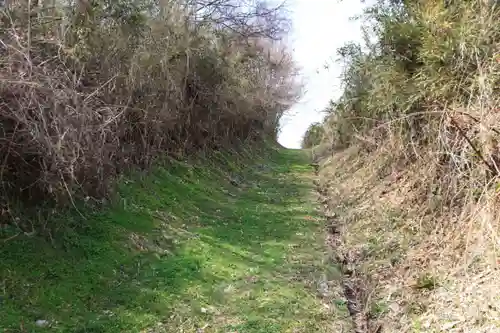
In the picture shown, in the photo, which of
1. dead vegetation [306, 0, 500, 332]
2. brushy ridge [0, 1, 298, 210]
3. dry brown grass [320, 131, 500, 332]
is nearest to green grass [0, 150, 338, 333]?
brushy ridge [0, 1, 298, 210]

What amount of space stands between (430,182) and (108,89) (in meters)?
6.97

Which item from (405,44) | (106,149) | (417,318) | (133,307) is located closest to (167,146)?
(106,149)

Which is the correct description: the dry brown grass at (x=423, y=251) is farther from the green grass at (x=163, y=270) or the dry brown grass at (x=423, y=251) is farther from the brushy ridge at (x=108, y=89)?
the brushy ridge at (x=108, y=89)

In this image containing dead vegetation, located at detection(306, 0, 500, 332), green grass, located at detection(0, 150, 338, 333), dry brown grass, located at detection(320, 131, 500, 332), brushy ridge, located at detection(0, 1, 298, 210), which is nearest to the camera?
dry brown grass, located at detection(320, 131, 500, 332)

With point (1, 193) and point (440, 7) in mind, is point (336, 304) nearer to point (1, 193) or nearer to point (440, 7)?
point (1, 193)

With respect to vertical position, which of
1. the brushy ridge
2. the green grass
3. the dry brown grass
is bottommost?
the green grass

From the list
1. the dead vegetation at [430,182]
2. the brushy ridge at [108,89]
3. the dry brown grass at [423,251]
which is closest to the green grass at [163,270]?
the brushy ridge at [108,89]

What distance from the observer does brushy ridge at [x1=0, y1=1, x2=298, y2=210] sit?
6.50 meters

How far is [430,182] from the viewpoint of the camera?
993 centimetres

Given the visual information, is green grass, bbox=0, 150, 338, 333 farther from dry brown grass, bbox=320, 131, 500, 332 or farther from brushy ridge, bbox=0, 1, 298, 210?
dry brown grass, bbox=320, 131, 500, 332

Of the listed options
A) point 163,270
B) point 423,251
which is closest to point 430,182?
point 423,251

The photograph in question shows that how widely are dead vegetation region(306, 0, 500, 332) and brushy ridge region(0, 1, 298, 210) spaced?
503 cm

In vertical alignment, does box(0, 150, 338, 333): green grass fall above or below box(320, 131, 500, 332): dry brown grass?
below

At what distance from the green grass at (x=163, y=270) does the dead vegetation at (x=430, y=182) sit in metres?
1.14
